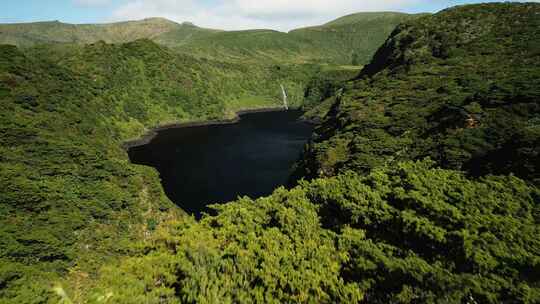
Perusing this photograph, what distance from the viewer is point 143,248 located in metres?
27.9

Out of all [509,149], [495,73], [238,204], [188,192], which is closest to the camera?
[238,204]

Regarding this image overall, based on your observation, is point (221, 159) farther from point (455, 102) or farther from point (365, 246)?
point (365, 246)

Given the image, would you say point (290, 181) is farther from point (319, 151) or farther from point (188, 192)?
point (188, 192)

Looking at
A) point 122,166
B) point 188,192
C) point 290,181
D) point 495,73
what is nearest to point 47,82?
point 122,166

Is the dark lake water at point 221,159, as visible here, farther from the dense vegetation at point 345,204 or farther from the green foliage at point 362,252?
the green foliage at point 362,252

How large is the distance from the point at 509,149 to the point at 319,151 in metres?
37.7

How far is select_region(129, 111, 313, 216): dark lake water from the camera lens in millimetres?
89188

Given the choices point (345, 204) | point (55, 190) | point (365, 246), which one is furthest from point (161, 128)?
point (365, 246)

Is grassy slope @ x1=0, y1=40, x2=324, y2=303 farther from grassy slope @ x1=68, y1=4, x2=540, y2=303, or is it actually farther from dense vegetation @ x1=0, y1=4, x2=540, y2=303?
grassy slope @ x1=68, y1=4, x2=540, y2=303

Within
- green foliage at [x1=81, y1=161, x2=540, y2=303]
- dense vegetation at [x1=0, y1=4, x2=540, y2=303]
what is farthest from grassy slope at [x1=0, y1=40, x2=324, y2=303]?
green foliage at [x1=81, y1=161, x2=540, y2=303]

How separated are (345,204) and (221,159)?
89893 mm

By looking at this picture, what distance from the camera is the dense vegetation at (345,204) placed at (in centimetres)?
2050

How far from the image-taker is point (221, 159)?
11738 centimetres

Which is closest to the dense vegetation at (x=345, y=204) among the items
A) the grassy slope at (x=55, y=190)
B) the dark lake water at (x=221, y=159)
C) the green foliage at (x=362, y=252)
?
the green foliage at (x=362, y=252)
